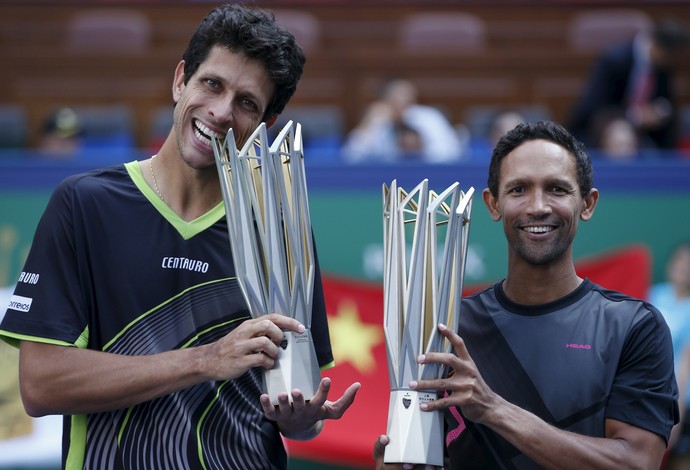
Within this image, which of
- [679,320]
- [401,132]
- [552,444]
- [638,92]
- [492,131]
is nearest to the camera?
[552,444]

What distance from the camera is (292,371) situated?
223 centimetres

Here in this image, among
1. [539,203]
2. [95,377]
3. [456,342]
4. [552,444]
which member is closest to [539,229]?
[539,203]

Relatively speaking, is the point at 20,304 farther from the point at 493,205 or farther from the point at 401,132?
the point at 401,132

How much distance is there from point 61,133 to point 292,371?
4.93 metres

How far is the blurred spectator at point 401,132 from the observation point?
6.57 m

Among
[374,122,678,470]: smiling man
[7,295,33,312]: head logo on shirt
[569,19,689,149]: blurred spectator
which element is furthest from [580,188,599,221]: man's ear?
[569,19,689,149]: blurred spectator

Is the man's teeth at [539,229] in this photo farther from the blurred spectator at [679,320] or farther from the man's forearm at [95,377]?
the blurred spectator at [679,320]

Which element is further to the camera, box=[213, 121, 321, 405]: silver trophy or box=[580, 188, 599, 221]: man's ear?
box=[580, 188, 599, 221]: man's ear

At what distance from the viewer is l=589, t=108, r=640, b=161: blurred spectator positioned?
6234 millimetres

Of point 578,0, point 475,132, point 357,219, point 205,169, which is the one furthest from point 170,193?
point 578,0

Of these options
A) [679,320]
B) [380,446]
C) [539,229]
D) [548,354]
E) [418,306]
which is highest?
[539,229]

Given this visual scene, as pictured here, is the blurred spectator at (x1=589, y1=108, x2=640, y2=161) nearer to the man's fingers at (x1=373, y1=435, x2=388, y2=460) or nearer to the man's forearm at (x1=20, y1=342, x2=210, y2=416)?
the man's fingers at (x1=373, y1=435, x2=388, y2=460)

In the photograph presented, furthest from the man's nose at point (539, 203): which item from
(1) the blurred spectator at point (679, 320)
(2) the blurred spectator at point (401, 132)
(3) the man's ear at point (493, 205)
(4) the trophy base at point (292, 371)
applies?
(2) the blurred spectator at point (401, 132)

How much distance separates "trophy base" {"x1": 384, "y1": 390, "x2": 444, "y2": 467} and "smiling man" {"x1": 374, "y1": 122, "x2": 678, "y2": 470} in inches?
1.1
